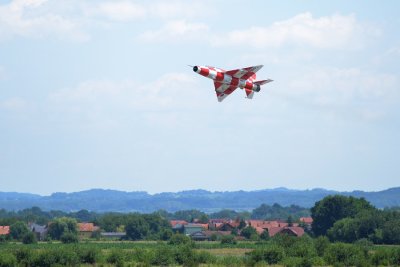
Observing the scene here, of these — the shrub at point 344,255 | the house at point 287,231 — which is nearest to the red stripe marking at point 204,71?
the shrub at point 344,255

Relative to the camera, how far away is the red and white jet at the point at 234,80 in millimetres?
76188

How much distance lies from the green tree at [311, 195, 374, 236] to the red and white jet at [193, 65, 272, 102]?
280ft

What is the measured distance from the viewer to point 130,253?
10538 cm

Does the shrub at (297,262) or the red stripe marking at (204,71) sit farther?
the shrub at (297,262)

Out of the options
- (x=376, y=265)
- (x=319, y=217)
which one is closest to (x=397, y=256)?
(x=376, y=265)

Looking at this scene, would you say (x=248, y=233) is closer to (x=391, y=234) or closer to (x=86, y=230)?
(x=86, y=230)

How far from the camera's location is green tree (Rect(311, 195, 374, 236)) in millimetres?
161125

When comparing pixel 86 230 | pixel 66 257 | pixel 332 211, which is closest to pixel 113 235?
pixel 86 230

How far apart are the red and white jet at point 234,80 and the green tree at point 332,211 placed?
85.3 m

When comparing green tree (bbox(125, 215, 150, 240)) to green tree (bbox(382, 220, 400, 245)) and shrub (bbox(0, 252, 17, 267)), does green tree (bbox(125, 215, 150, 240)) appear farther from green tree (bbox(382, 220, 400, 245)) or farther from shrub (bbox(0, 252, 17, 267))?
shrub (bbox(0, 252, 17, 267))

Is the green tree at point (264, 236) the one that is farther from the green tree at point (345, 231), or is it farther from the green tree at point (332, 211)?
the green tree at point (345, 231)

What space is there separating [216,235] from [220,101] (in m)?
96.6

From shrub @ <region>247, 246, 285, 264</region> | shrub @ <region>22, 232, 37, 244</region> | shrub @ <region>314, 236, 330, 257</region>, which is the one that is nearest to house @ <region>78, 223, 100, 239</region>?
shrub @ <region>22, 232, 37, 244</region>

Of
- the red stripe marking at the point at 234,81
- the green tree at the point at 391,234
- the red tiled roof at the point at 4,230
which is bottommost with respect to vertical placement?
the green tree at the point at 391,234
